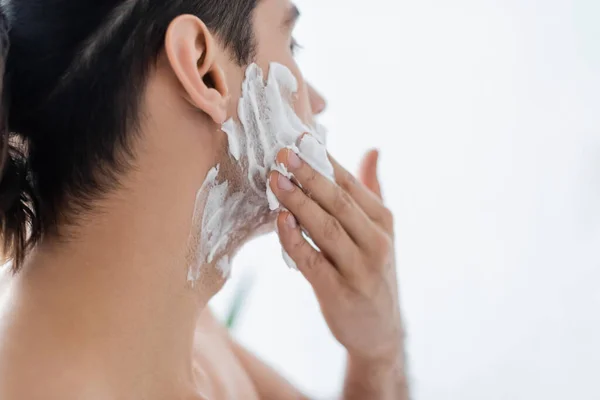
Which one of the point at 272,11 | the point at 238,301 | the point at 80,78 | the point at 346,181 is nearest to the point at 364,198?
the point at 346,181

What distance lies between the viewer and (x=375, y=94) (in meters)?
1.17

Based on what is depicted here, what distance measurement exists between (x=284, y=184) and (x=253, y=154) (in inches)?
1.8

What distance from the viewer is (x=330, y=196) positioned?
0.65 meters

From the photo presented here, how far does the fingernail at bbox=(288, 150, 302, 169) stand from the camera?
63 cm

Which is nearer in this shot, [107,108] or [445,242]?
[107,108]

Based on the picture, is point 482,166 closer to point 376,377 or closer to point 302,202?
point 376,377

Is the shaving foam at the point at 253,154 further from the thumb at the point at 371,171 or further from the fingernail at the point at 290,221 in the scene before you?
the thumb at the point at 371,171

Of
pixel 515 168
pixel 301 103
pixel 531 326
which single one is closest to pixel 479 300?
pixel 531 326

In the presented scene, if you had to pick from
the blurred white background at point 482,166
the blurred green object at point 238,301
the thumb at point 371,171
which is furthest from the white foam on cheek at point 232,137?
the blurred green object at point 238,301

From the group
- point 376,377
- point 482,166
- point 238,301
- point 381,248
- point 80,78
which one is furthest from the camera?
point 238,301

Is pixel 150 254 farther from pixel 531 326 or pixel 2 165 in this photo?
pixel 531 326

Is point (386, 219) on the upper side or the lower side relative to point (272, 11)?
lower

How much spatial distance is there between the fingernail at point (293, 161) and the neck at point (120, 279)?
87 mm

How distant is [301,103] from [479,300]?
65 cm
